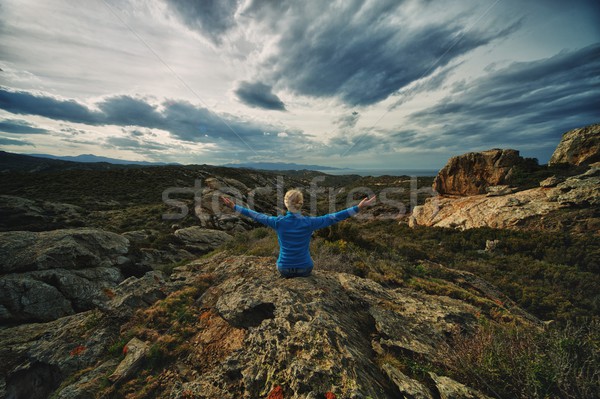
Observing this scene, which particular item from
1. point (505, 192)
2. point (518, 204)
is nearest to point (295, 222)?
point (518, 204)

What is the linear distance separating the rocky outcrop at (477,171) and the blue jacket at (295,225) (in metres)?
24.8

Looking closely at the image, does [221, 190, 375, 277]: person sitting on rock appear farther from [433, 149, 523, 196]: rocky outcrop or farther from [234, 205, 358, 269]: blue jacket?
[433, 149, 523, 196]: rocky outcrop

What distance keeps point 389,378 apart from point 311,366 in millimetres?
1103

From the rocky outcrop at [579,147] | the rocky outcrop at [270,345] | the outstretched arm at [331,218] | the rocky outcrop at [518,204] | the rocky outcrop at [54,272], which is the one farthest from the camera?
the rocky outcrop at [579,147]

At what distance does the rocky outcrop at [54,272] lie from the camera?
278 inches

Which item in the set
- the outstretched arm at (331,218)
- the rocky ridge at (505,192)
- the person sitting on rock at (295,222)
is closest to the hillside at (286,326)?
the person sitting on rock at (295,222)

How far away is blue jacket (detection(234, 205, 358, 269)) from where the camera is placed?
171 inches

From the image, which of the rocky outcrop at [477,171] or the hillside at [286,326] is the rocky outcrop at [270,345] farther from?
the rocky outcrop at [477,171]

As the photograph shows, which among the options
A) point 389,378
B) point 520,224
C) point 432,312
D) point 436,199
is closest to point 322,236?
point 432,312

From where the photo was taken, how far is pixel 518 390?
9.34 ft

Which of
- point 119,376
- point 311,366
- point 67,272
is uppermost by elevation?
point 311,366

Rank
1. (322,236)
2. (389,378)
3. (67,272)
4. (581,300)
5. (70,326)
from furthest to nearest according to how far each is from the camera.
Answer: (322,236) → (581,300) → (67,272) → (70,326) → (389,378)

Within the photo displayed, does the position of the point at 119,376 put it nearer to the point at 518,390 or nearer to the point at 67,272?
the point at 518,390

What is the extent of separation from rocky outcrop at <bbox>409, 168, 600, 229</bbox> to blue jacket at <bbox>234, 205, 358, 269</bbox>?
19.2 meters
